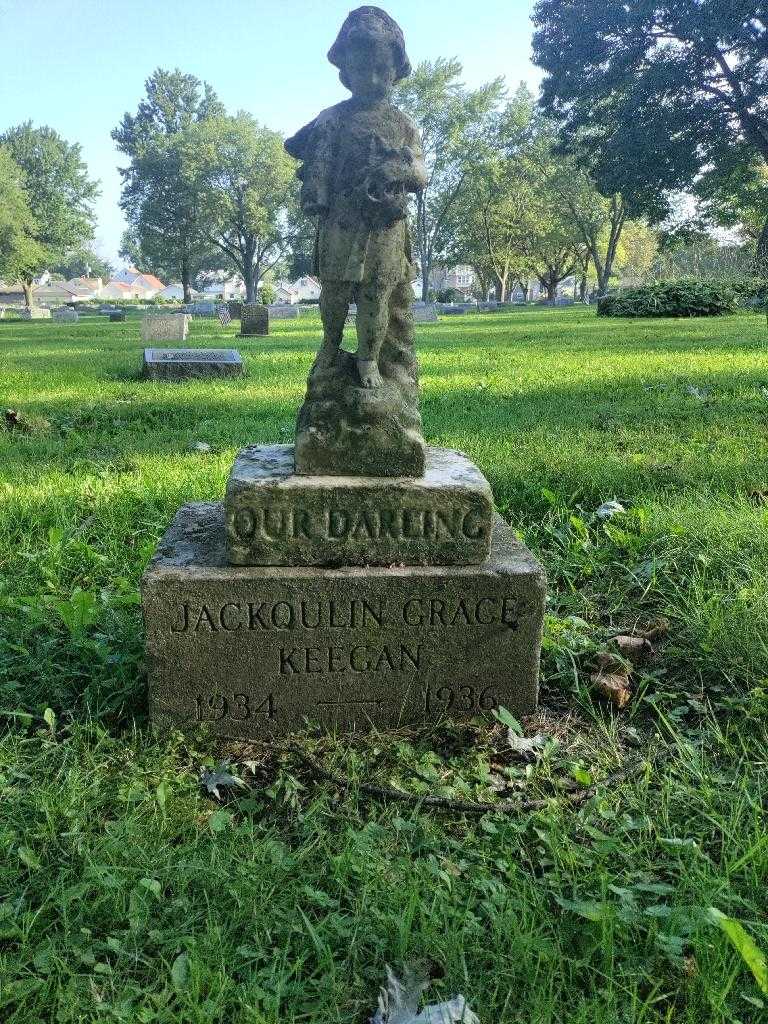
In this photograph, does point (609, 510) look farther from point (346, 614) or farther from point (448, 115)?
point (448, 115)

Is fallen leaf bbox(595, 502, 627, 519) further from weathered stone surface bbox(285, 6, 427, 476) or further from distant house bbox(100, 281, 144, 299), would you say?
distant house bbox(100, 281, 144, 299)

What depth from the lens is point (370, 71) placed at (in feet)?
8.63

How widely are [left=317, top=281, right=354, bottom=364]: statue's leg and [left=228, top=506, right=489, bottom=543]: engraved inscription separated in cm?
63

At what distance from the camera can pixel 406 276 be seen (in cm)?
281

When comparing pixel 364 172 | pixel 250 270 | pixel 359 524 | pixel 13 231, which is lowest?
pixel 359 524

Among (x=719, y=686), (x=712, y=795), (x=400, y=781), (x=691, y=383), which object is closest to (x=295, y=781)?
(x=400, y=781)

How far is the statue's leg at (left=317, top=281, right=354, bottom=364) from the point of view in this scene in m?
2.78

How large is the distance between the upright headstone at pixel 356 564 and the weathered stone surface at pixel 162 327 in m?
16.7

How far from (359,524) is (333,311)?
2.53ft

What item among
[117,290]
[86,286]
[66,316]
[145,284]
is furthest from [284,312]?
[145,284]

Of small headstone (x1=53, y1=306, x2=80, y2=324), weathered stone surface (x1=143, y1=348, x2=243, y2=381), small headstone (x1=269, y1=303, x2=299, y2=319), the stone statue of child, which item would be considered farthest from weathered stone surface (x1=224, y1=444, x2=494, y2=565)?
small headstone (x1=53, y1=306, x2=80, y2=324)

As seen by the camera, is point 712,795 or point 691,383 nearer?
point 712,795

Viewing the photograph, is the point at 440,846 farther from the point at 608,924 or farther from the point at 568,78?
the point at 568,78

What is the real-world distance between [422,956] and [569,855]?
49 cm
